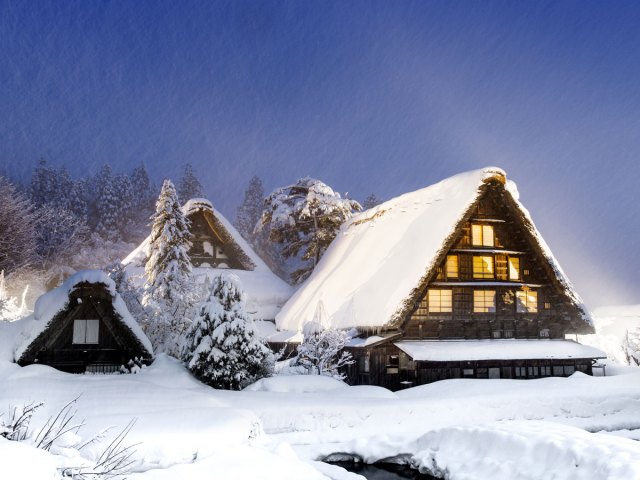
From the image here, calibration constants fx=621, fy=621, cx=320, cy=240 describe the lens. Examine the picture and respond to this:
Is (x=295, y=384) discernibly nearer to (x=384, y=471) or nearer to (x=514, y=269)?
(x=384, y=471)

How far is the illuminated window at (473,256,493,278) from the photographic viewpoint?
27.2 metres

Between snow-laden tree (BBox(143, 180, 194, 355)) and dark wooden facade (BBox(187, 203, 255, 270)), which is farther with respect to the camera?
dark wooden facade (BBox(187, 203, 255, 270))

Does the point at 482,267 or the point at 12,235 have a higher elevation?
the point at 12,235

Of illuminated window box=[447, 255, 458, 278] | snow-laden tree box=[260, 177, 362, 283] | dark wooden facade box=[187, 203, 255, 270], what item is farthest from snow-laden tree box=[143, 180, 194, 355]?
snow-laden tree box=[260, 177, 362, 283]

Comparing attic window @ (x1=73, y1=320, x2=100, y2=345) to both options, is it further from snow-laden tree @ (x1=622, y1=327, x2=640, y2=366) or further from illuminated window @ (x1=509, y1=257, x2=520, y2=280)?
snow-laden tree @ (x1=622, y1=327, x2=640, y2=366)

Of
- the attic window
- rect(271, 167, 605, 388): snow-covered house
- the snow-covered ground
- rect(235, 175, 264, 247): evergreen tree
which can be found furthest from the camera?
rect(235, 175, 264, 247): evergreen tree

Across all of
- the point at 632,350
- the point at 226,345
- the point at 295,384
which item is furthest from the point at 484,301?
the point at 632,350

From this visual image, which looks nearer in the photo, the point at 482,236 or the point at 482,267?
the point at 482,267

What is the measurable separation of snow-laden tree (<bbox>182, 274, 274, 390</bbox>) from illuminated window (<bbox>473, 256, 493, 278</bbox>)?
9.89m

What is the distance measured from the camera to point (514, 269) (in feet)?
91.2

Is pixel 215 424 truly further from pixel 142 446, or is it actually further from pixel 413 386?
pixel 413 386

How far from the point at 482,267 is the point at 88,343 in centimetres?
1663

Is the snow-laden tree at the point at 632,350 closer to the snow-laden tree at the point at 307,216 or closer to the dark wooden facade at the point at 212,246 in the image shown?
the snow-laden tree at the point at 307,216

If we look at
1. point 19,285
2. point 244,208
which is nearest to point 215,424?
point 19,285
